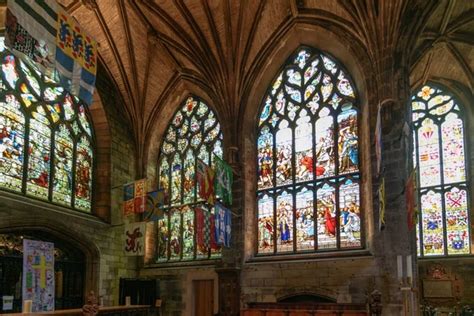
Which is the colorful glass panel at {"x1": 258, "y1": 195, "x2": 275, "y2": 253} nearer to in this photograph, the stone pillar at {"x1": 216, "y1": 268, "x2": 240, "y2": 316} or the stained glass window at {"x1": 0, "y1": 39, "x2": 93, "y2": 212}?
→ the stone pillar at {"x1": 216, "y1": 268, "x2": 240, "y2": 316}

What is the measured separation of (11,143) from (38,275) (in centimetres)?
311

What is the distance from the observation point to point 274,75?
13945 millimetres

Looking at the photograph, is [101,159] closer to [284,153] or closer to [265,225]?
[265,225]

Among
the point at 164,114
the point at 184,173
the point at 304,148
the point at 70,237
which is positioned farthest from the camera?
the point at 164,114

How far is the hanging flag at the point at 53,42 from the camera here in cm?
667

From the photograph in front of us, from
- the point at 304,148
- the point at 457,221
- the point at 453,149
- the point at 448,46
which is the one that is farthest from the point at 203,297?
the point at 448,46

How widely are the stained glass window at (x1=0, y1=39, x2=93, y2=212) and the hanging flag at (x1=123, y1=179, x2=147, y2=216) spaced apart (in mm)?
1189

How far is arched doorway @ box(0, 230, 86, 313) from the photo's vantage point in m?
10.9

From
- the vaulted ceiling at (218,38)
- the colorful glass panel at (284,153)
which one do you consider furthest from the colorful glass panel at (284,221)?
the vaulted ceiling at (218,38)

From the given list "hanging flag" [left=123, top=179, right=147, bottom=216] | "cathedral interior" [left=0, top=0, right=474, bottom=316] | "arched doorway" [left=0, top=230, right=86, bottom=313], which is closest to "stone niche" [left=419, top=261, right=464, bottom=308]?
"cathedral interior" [left=0, top=0, right=474, bottom=316]

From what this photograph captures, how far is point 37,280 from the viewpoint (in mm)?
10578

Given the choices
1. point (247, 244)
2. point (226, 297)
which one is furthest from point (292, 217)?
point (226, 297)

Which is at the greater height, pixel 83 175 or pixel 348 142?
pixel 348 142

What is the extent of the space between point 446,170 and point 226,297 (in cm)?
739
